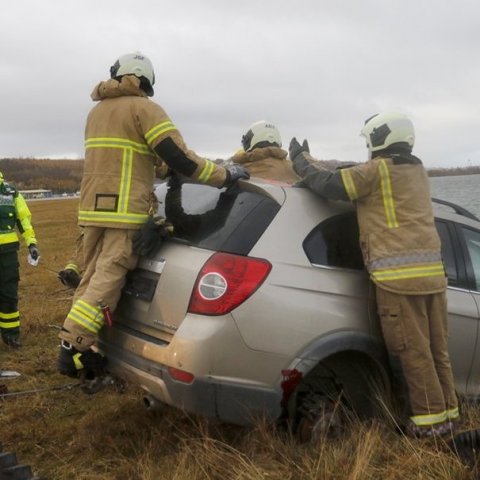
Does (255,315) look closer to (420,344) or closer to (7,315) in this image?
(420,344)

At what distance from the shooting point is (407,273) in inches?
136

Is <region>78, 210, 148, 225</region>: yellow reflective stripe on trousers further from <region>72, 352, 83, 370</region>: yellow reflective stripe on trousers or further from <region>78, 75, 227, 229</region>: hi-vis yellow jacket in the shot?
<region>72, 352, 83, 370</region>: yellow reflective stripe on trousers

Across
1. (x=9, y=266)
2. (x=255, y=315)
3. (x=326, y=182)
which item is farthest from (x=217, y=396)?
(x=9, y=266)

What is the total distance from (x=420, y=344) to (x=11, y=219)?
14.4 feet

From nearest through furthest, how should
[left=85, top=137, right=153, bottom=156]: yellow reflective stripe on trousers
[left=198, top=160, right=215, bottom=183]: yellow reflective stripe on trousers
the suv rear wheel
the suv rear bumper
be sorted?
the suv rear bumper, the suv rear wheel, [left=198, top=160, right=215, bottom=183]: yellow reflective stripe on trousers, [left=85, top=137, right=153, bottom=156]: yellow reflective stripe on trousers

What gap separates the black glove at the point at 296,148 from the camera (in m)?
4.00

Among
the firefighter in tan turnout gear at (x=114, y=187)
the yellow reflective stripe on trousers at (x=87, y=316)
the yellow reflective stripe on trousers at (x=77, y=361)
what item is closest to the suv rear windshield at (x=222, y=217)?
the firefighter in tan turnout gear at (x=114, y=187)

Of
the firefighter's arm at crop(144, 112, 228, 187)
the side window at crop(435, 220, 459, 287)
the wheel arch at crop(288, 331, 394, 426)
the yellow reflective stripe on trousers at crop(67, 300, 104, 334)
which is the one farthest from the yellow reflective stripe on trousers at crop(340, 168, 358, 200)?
the yellow reflective stripe on trousers at crop(67, 300, 104, 334)

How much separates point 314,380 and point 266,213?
94 centimetres

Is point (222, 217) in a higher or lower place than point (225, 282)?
higher

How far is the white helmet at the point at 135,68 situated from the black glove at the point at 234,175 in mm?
819

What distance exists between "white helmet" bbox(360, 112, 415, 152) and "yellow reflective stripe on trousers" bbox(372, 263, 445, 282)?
744 mm

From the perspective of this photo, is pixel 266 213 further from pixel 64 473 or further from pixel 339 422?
pixel 64 473

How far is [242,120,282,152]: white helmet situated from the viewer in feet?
15.3
